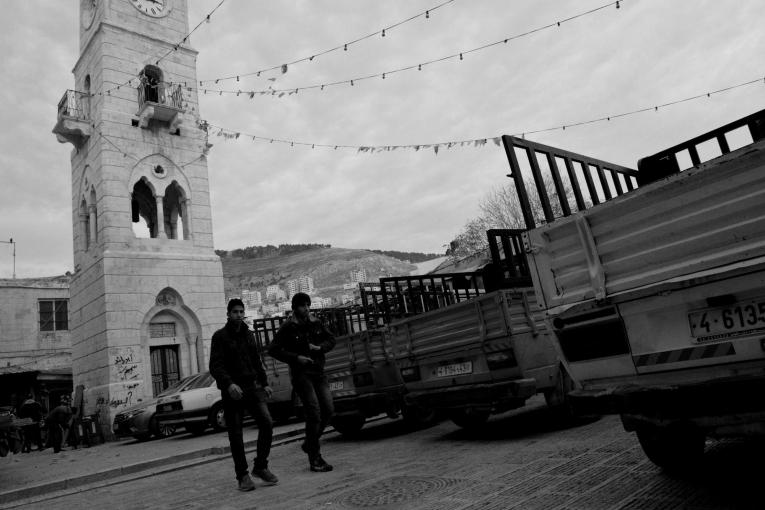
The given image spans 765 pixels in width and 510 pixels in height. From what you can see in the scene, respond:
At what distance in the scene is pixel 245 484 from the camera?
513 cm

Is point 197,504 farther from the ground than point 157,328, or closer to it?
closer to it

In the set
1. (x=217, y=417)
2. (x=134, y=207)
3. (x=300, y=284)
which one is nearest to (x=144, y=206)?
(x=134, y=207)

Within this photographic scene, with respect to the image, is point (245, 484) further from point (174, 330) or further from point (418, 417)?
point (174, 330)

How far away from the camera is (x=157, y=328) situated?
19.5m

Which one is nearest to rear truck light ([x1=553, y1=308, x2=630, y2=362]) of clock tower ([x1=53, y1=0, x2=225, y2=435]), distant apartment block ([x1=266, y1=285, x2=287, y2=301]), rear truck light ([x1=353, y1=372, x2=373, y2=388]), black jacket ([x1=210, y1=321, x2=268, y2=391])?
black jacket ([x1=210, y1=321, x2=268, y2=391])

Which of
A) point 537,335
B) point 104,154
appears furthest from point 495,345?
point 104,154

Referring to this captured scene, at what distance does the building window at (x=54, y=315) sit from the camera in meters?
28.6

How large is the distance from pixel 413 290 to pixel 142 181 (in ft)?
52.2

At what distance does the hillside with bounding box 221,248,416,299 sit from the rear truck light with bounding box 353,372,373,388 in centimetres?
9480

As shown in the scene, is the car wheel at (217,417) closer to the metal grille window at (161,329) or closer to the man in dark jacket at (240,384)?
the metal grille window at (161,329)

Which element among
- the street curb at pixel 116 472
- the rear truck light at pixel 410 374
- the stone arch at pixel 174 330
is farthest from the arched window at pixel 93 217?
the rear truck light at pixel 410 374

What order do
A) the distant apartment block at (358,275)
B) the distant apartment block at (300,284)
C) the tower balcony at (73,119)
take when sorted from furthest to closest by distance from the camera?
the distant apartment block at (358,275) < the distant apartment block at (300,284) < the tower balcony at (73,119)

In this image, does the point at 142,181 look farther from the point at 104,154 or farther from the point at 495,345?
the point at 495,345

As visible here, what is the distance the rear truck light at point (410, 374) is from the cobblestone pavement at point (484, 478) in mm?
816
